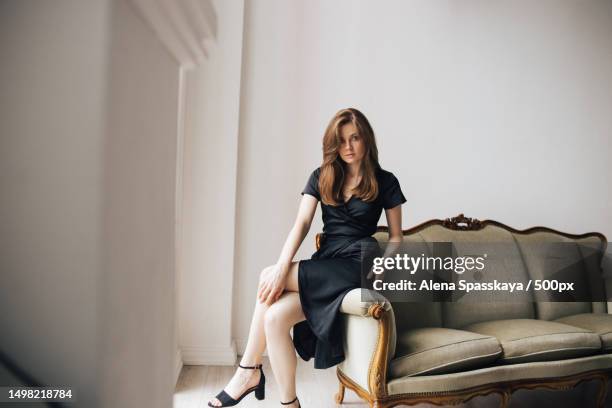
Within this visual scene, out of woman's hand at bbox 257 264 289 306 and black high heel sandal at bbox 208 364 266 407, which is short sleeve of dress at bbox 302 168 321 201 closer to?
woman's hand at bbox 257 264 289 306

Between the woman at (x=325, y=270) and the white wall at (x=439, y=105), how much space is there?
45.3 inches

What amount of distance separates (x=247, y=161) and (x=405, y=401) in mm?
2132

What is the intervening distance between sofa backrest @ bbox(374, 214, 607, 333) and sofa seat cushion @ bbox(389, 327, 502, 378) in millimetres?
472

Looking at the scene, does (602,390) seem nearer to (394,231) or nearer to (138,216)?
(394,231)

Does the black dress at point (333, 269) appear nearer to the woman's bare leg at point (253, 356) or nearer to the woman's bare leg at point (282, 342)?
the woman's bare leg at point (282, 342)

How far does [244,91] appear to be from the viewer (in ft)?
12.8

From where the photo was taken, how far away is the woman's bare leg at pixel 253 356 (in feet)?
8.66

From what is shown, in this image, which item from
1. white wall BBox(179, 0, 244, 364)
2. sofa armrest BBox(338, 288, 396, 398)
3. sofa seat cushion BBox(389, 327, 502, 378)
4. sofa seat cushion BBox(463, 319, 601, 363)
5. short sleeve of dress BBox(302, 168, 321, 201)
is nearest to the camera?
sofa armrest BBox(338, 288, 396, 398)

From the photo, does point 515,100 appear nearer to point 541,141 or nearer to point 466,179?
point 541,141

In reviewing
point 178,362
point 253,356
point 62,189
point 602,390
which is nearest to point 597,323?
point 602,390

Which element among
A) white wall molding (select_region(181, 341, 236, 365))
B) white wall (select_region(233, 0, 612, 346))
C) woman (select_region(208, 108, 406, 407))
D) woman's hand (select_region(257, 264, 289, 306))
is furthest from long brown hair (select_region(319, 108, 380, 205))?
white wall molding (select_region(181, 341, 236, 365))

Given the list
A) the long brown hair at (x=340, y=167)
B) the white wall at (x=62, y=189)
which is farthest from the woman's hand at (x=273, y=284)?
the white wall at (x=62, y=189)

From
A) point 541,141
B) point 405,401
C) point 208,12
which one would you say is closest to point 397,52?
point 541,141

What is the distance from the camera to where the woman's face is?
2.75 metres
